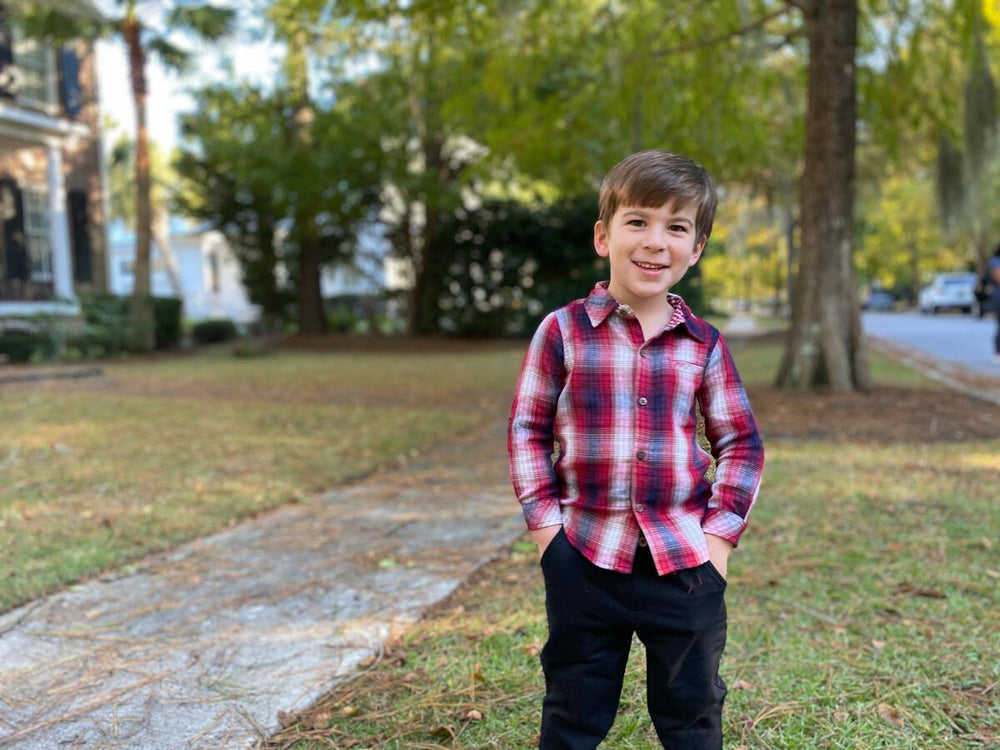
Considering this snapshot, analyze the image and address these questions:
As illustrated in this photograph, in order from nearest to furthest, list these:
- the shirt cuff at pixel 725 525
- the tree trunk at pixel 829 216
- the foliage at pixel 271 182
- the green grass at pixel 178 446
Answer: the shirt cuff at pixel 725 525 < the green grass at pixel 178 446 < the tree trunk at pixel 829 216 < the foliage at pixel 271 182

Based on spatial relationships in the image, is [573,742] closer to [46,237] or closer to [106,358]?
[106,358]

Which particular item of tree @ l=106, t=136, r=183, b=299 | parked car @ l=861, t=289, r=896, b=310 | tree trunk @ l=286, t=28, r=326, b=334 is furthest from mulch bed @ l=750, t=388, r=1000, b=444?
parked car @ l=861, t=289, r=896, b=310

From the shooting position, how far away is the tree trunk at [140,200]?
46.2ft

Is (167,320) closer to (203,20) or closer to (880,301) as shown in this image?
(203,20)

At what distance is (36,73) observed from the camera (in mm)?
15133

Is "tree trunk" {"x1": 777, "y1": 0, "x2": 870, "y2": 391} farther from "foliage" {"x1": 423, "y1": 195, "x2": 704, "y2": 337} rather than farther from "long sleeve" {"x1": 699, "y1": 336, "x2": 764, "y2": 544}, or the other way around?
"foliage" {"x1": 423, "y1": 195, "x2": 704, "y2": 337}

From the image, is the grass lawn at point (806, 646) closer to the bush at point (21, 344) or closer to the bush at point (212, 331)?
the bush at point (21, 344)

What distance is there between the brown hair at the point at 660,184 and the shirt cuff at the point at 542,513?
0.57m

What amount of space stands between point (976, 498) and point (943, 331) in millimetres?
16398

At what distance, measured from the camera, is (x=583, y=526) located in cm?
157

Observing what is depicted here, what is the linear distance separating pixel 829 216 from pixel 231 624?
588 cm

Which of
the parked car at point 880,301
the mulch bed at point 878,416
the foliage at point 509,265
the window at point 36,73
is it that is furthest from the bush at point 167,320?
the parked car at point 880,301

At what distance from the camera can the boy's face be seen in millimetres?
1544

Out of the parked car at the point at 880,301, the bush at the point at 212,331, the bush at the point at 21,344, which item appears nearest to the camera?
the bush at the point at 21,344
